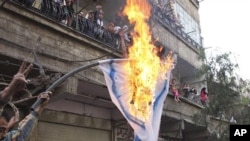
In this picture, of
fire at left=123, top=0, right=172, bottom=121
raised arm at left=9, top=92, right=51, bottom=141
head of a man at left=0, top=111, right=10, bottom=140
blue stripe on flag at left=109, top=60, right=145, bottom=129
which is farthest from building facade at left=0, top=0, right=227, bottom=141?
head of a man at left=0, top=111, right=10, bottom=140

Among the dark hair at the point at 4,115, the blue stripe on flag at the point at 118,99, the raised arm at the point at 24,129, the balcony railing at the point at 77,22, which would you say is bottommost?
the raised arm at the point at 24,129

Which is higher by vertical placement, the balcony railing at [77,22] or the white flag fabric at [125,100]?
the balcony railing at [77,22]

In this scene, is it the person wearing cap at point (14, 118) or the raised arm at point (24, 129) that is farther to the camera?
the raised arm at point (24, 129)

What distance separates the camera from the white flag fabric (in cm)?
664

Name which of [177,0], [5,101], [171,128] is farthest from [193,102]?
[5,101]

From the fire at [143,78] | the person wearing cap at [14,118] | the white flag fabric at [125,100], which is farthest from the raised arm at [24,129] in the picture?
the fire at [143,78]

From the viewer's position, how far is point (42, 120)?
37.8 ft

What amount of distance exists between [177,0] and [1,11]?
1310 centimetres

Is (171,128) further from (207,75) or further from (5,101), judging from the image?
(5,101)

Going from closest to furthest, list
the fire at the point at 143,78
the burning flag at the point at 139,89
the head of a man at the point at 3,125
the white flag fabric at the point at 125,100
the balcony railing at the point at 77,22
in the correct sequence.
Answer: the head of a man at the point at 3,125 → the white flag fabric at the point at 125,100 → the burning flag at the point at 139,89 → the fire at the point at 143,78 → the balcony railing at the point at 77,22

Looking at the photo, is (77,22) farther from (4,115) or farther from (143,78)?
(4,115)

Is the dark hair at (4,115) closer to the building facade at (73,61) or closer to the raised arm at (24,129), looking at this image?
the raised arm at (24,129)

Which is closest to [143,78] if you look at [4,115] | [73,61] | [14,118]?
[73,61]

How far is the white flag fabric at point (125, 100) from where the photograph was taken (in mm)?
6645
